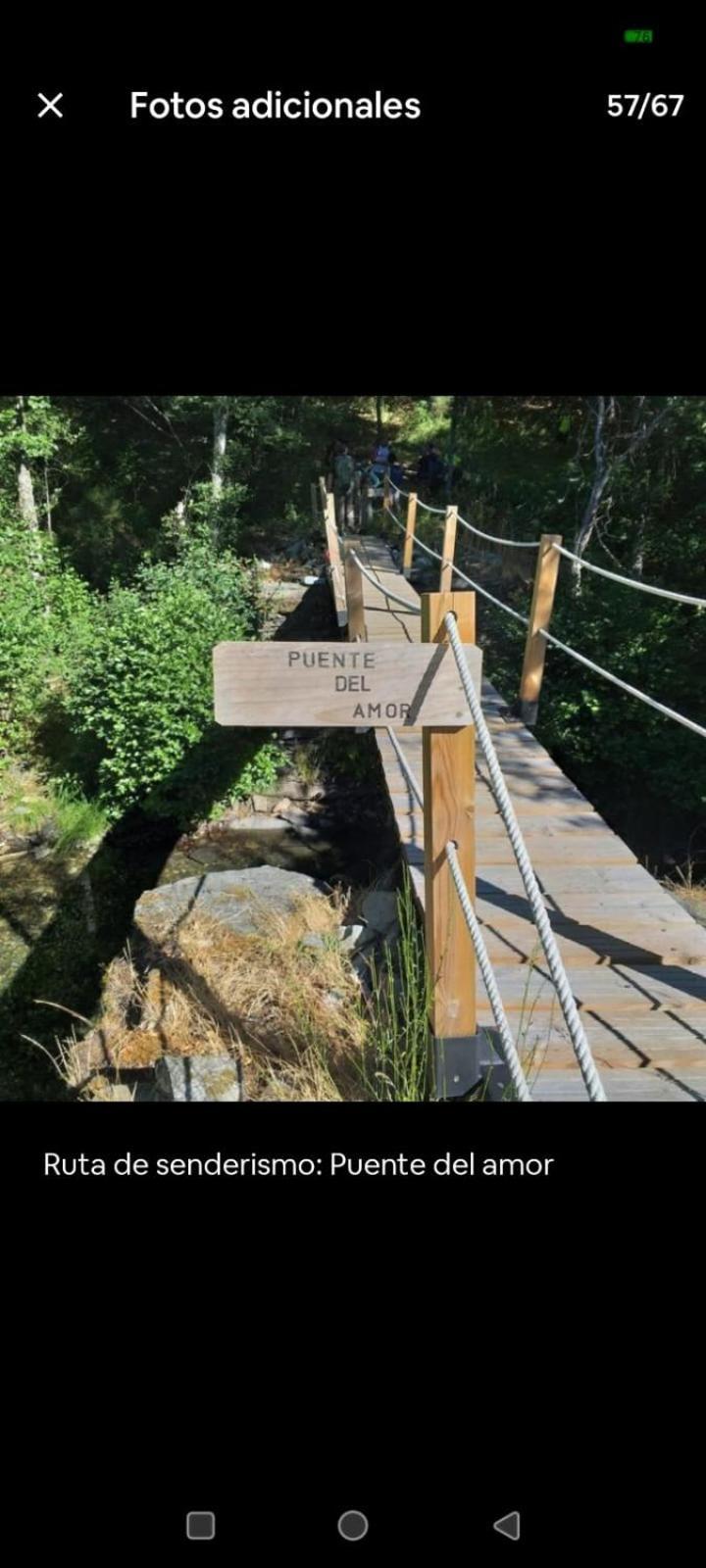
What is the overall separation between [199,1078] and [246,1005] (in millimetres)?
1054

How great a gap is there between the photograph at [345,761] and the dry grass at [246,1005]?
24 mm

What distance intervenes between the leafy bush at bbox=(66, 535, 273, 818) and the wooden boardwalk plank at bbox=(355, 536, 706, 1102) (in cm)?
364

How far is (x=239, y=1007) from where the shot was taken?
4320 millimetres

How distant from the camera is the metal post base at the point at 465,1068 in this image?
230 centimetres

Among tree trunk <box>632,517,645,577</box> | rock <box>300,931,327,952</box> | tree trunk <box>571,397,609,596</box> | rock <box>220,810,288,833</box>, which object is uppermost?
tree trunk <box>571,397,609,596</box>

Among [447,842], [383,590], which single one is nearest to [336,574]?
[383,590]

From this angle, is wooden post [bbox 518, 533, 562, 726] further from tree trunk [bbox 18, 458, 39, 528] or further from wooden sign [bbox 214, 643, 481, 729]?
tree trunk [bbox 18, 458, 39, 528]

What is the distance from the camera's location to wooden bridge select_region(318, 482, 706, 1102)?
253 cm

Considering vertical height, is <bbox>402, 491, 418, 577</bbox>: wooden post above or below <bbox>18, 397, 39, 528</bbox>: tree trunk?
below

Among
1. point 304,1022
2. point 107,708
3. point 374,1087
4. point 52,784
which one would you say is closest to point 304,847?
point 107,708

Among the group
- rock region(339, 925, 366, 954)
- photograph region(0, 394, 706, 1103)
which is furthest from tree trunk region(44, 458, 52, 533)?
rock region(339, 925, 366, 954)

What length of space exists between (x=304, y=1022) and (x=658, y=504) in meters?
8.68

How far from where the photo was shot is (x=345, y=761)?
8.82m
